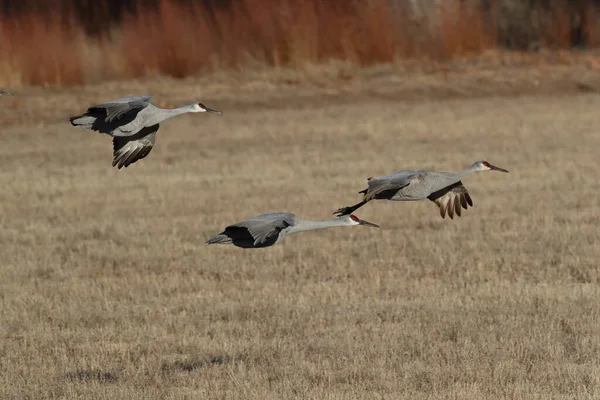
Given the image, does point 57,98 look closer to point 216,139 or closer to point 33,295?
point 216,139

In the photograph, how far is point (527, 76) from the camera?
1201 inches

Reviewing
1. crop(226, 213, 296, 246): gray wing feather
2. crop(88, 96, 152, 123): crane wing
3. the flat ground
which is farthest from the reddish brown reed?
crop(226, 213, 296, 246): gray wing feather

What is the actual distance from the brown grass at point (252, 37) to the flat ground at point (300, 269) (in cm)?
455

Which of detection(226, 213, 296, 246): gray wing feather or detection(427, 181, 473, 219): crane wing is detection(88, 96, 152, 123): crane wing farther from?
detection(427, 181, 473, 219): crane wing

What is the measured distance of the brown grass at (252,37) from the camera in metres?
28.5

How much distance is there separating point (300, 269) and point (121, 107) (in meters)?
5.50

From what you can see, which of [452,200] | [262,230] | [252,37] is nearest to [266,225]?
[262,230]

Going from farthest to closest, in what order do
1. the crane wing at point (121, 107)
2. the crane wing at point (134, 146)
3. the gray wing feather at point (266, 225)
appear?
1. the crane wing at point (134, 146)
2. the crane wing at point (121, 107)
3. the gray wing feather at point (266, 225)

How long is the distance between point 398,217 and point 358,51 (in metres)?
16.6

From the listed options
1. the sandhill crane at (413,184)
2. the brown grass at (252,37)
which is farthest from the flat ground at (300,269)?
the brown grass at (252,37)

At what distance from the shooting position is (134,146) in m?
7.83

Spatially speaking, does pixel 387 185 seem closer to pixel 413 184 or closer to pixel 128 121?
pixel 413 184

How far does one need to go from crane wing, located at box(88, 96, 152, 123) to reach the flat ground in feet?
6.41

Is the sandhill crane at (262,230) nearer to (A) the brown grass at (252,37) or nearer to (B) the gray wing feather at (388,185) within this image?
(B) the gray wing feather at (388,185)
